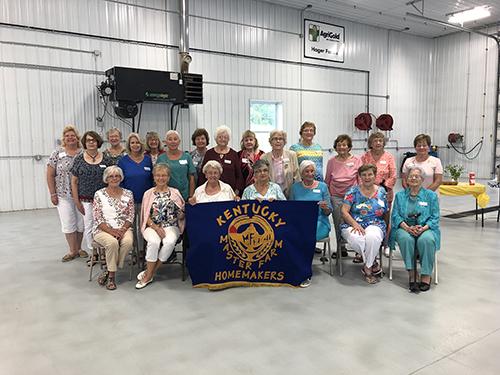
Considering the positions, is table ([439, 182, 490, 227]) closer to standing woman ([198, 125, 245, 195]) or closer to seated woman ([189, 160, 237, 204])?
standing woman ([198, 125, 245, 195])

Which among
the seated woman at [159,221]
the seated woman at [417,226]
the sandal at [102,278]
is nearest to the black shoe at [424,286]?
the seated woman at [417,226]

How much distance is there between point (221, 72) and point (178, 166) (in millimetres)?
5846

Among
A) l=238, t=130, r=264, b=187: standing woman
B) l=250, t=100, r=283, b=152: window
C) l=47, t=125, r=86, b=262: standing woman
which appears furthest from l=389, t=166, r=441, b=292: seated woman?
l=250, t=100, r=283, b=152: window

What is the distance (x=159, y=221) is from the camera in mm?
3586

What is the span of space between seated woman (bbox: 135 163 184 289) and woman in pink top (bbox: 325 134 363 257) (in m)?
1.55

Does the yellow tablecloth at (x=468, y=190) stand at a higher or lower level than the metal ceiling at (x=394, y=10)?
lower

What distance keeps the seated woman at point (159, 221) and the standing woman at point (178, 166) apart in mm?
244

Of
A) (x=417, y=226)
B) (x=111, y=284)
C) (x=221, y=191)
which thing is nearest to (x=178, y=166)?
(x=221, y=191)

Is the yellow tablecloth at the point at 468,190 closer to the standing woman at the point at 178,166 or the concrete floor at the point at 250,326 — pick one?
the concrete floor at the point at 250,326

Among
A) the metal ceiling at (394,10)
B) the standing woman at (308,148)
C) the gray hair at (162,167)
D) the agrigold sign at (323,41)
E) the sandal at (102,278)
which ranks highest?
the metal ceiling at (394,10)

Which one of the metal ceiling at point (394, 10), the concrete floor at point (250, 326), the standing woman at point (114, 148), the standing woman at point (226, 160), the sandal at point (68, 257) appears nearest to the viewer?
the concrete floor at point (250, 326)

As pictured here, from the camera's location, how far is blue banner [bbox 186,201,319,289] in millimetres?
3379

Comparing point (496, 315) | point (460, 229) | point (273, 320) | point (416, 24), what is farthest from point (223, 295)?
point (416, 24)

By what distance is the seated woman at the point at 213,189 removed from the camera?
3537mm
